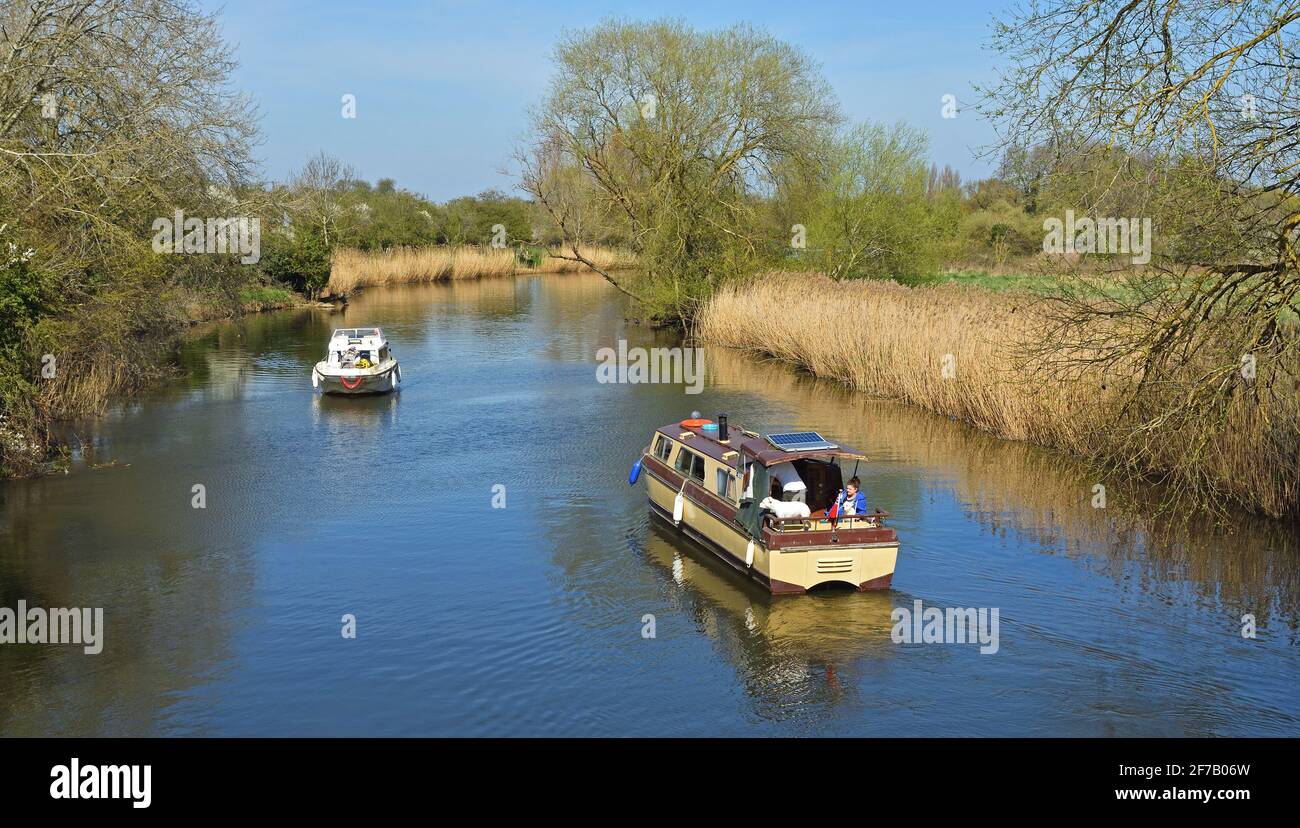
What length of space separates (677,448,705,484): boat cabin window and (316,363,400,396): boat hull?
15.3m

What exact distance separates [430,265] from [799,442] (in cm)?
6339

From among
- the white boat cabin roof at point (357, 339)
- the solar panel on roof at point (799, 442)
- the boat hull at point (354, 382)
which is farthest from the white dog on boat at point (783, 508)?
the white boat cabin roof at point (357, 339)

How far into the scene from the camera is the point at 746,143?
4856 cm

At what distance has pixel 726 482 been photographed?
1797 centimetres

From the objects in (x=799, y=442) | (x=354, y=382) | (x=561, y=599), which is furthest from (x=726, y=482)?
(x=354, y=382)

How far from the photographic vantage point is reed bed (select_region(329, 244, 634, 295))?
225ft

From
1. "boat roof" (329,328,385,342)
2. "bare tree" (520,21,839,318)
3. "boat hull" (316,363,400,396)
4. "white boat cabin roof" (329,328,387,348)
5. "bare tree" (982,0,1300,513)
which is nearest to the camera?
"bare tree" (982,0,1300,513)

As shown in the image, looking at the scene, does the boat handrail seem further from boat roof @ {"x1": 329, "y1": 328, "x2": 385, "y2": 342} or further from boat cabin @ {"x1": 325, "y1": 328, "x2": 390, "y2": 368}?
boat roof @ {"x1": 329, "y1": 328, "x2": 385, "y2": 342}

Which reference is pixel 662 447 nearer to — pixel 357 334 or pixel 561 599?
pixel 561 599

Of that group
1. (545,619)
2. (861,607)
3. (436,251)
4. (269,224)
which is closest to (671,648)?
(545,619)

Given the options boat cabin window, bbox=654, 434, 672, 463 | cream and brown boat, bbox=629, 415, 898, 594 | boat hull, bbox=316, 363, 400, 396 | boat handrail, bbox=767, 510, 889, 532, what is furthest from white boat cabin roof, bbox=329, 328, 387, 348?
boat handrail, bbox=767, 510, 889, 532

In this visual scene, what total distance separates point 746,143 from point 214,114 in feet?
77.6

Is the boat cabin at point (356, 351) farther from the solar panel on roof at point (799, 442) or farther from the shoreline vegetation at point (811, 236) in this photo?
the solar panel on roof at point (799, 442)

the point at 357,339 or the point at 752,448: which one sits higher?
the point at 357,339
